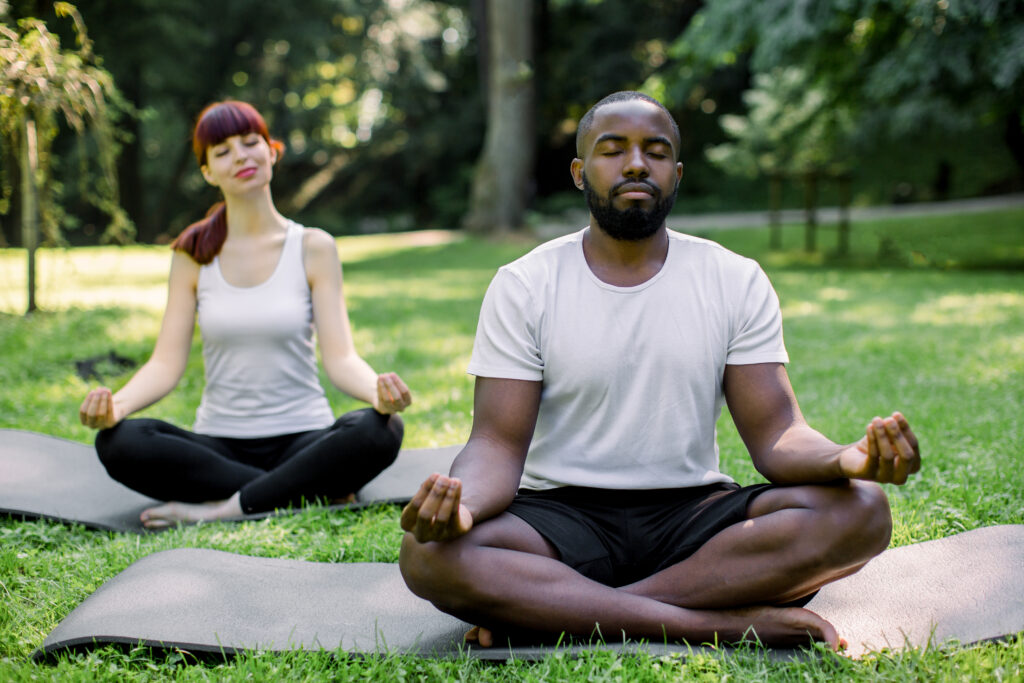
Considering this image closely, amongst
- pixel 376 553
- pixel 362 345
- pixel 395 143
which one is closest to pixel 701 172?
pixel 395 143

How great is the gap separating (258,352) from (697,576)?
2.06 metres

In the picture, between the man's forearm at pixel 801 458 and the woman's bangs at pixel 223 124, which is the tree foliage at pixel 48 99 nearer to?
the woman's bangs at pixel 223 124

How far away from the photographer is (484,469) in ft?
7.59

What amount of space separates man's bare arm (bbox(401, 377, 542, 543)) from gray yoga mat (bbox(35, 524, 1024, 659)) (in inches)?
15.9

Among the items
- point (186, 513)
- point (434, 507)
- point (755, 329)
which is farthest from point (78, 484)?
point (755, 329)

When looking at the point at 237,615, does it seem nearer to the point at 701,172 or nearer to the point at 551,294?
the point at 551,294

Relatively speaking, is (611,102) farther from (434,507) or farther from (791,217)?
(791,217)

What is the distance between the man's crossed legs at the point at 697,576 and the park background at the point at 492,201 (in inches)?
4.2

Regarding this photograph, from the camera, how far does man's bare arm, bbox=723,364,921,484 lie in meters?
1.92

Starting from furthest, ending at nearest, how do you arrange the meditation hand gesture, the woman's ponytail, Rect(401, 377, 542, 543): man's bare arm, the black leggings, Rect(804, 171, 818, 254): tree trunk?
Rect(804, 171, 818, 254): tree trunk → the woman's ponytail → the black leggings → the meditation hand gesture → Rect(401, 377, 542, 543): man's bare arm

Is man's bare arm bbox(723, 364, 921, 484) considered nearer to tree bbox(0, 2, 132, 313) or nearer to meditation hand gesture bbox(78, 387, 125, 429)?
meditation hand gesture bbox(78, 387, 125, 429)

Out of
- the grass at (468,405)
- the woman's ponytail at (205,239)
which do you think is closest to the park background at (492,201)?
the grass at (468,405)

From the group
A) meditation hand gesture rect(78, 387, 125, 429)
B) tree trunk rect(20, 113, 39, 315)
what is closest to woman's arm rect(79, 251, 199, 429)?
meditation hand gesture rect(78, 387, 125, 429)

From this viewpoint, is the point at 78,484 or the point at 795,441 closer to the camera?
the point at 795,441
